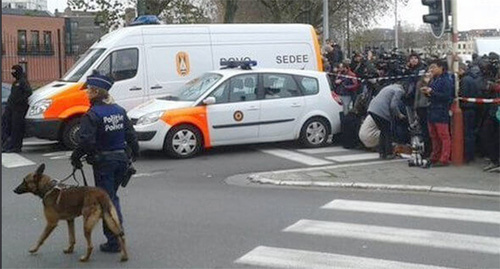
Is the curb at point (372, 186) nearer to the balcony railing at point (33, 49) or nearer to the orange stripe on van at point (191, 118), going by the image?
the orange stripe on van at point (191, 118)

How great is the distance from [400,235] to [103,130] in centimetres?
304

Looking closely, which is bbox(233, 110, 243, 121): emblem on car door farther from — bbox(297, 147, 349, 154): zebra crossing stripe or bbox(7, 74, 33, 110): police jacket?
bbox(7, 74, 33, 110): police jacket

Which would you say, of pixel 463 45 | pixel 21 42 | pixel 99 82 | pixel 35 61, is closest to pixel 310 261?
pixel 99 82

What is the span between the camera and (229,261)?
18.8 ft

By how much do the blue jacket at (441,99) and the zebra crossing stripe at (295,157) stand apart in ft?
6.68

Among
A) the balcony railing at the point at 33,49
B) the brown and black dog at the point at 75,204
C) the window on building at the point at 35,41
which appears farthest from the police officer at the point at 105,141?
the window on building at the point at 35,41

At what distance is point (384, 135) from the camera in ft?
37.8

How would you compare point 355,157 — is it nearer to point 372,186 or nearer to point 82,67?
point 372,186

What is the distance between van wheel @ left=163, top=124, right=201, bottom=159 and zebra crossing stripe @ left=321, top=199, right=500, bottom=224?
423cm

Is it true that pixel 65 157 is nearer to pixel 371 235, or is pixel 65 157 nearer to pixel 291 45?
pixel 291 45

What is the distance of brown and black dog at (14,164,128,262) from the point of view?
224 inches

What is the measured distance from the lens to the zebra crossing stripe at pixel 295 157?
11534 millimetres

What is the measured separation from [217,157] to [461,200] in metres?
4.97

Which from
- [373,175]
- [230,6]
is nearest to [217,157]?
[373,175]
